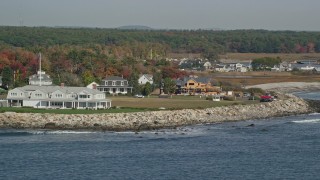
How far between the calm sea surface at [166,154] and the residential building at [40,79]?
18.9 metres

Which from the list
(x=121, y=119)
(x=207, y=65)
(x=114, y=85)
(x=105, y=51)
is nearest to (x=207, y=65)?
(x=207, y=65)

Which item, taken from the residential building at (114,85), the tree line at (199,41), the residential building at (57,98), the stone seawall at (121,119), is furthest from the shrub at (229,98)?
the tree line at (199,41)

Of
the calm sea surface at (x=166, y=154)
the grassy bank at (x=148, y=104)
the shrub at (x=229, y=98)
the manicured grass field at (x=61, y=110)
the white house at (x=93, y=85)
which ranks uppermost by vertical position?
the white house at (x=93, y=85)

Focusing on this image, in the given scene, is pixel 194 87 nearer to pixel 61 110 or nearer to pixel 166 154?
pixel 61 110

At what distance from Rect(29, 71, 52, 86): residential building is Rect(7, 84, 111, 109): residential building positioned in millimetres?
8625

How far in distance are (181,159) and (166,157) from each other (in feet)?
3.02

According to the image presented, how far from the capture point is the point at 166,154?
4053cm

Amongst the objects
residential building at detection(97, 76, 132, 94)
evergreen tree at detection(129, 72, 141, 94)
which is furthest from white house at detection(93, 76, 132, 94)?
evergreen tree at detection(129, 72, 141, 94)

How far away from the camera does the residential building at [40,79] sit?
6788 cm

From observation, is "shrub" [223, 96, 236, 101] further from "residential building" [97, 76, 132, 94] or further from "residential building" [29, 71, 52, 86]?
"residential building" [29, 71, 52, 86]

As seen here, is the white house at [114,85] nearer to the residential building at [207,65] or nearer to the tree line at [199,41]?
the residential building at [207,65]

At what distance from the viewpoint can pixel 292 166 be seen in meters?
37.2

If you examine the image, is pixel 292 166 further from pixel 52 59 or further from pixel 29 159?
pixel 52 59

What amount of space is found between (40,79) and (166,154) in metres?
29.0
